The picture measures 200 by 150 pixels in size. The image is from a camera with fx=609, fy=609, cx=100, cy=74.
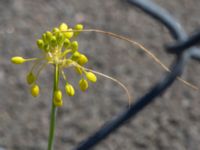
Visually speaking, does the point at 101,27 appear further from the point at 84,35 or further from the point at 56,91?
the point at 56,91

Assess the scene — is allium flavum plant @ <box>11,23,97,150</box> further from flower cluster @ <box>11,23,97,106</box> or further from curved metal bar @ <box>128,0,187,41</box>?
curved metal bar @ <box>128,0,187,41</box>

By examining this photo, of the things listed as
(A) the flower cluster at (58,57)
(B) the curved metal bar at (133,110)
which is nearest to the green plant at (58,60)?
(A) the flower cluster at (58,57)

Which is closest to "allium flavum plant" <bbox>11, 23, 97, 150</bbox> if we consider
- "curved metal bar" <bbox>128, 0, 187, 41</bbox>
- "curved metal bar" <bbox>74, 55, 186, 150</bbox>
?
"curved metal bar" <bbox>74, 55, 186, 150</bbox>

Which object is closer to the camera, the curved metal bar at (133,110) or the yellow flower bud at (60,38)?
the yellow flower bud at (60,38)

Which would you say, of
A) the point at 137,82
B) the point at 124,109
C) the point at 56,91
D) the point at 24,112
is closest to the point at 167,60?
the point at 137,82

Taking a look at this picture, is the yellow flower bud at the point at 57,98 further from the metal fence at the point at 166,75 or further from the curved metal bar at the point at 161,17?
the curved metal bar at the point at 161,17

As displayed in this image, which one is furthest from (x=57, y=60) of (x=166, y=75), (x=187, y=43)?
(x=166, y=75)
